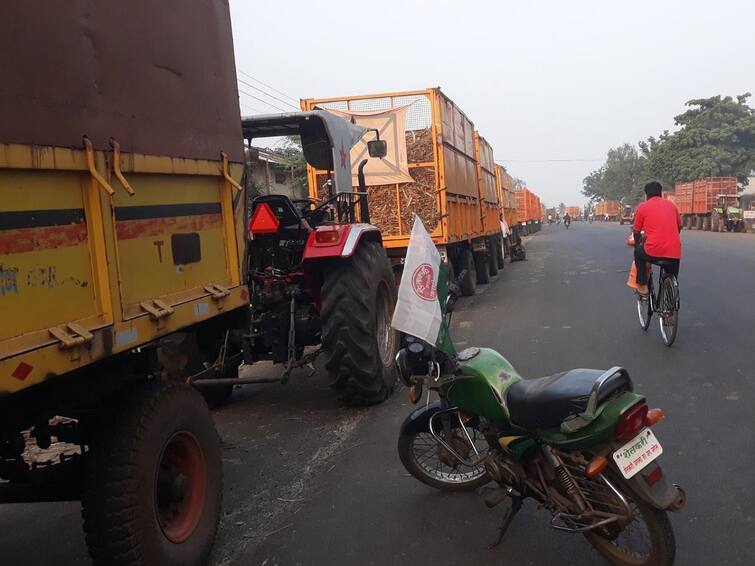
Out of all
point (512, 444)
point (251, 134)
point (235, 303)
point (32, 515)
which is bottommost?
point (32, 515)

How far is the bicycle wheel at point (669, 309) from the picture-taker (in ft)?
23.6

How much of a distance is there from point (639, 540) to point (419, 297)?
1.43 meters

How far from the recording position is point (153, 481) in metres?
2.79

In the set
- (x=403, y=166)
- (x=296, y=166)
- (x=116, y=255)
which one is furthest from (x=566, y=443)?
(x=296, y=166)

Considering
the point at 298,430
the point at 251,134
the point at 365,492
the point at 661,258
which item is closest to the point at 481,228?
the point at 661,258

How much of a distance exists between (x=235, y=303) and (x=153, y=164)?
3.27ft

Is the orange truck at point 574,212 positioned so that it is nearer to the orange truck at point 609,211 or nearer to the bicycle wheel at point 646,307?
the orange truck at point 609,211

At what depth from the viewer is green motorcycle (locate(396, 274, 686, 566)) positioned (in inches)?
109

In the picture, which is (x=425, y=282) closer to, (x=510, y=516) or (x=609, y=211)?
(x=510, y=516)

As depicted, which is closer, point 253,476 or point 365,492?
point 365,492

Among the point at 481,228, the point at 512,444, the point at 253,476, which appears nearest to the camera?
the point at 512,444

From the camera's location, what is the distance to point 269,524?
3.66 metres

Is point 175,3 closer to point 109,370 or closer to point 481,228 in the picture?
point 109,370

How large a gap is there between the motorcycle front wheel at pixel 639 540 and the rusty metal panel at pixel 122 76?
262 centimetres
